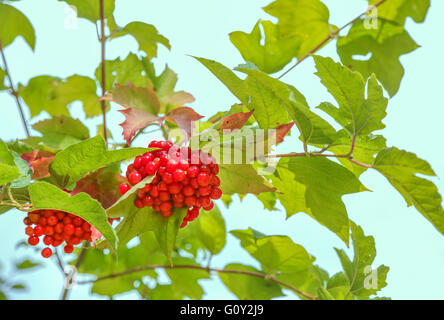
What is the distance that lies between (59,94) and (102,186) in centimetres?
75

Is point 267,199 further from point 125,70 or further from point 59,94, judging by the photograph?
point 59,94

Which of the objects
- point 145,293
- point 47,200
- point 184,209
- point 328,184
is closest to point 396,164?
point 328,184

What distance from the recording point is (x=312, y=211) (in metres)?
0.98

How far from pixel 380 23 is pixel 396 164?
0.64 meters

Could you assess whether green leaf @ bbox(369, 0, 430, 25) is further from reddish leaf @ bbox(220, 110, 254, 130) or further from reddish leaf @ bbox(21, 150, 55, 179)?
reddish leaf @ bbox(21, 150, 55, 179)

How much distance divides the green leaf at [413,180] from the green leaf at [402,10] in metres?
0.64

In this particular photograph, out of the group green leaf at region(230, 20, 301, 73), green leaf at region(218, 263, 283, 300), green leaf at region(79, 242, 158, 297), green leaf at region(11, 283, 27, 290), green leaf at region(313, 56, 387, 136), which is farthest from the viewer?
green leaf at region(11, 283, 27, 290)

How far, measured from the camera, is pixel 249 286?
1390mm

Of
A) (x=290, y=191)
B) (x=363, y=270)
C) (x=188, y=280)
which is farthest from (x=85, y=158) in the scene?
(x=188, y=280)

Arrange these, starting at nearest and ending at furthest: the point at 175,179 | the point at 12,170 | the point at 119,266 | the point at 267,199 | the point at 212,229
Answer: the point at 12,170
the point at 175,179
the point at 267,199
the point at 212,229
the point at 119,266

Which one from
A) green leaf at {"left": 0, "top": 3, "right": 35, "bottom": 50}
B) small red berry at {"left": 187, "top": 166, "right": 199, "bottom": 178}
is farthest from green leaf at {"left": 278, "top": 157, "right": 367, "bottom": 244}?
green leaf at {"left": 0, "top": 3, "right": 35, "bottom": 50}

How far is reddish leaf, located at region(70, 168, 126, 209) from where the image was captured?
0.98 metres

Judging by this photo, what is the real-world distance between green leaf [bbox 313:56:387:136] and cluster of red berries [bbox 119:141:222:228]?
10.9 inches

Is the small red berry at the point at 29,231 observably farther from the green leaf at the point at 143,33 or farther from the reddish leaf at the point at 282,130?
the green leaf at the point at 143,33
